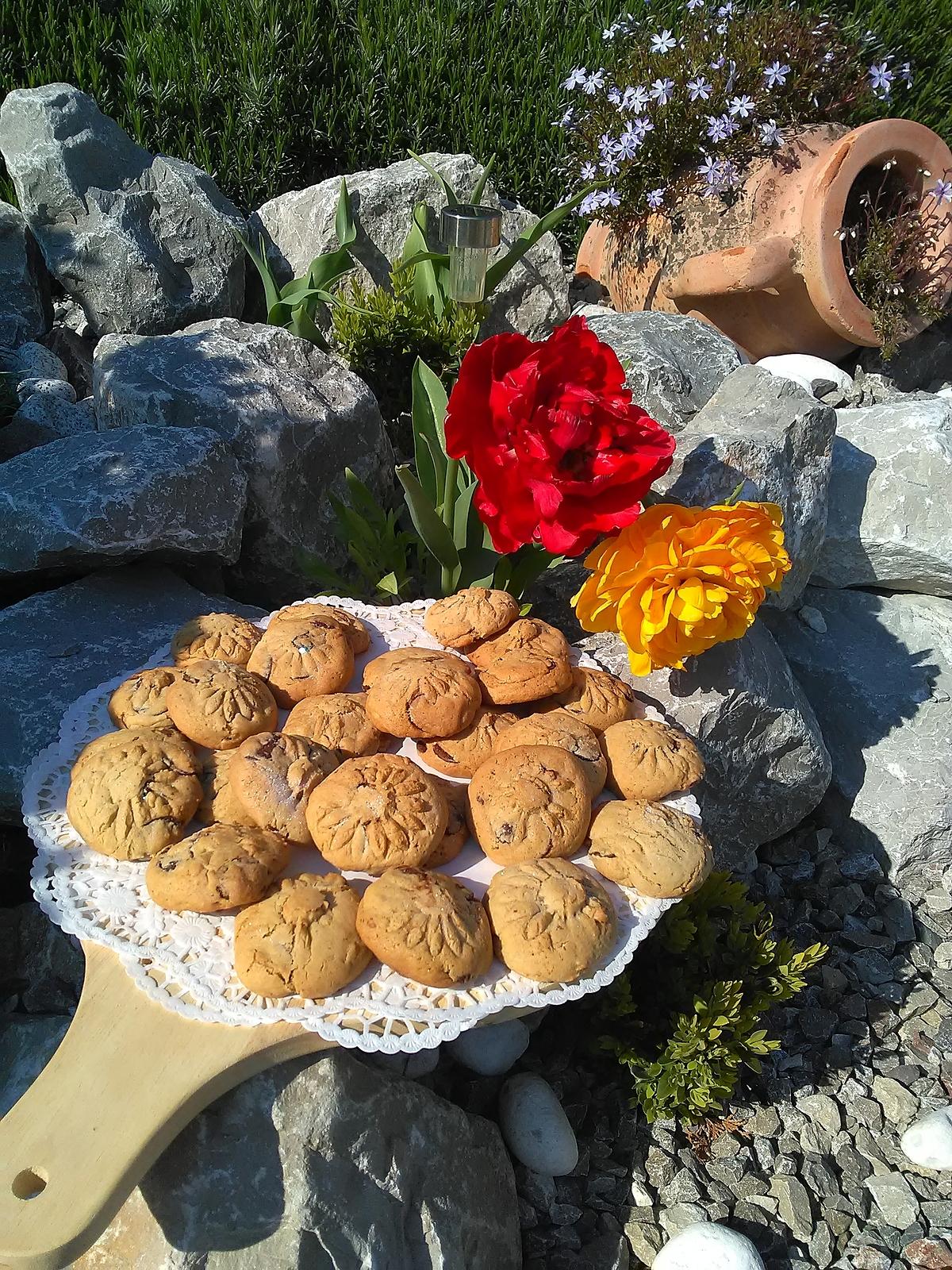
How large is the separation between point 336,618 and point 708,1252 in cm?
140

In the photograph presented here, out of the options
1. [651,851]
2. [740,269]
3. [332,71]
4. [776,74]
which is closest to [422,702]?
[651,851]

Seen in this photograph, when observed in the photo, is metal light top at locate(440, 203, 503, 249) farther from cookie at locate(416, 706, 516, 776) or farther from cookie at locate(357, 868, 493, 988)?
cookie at locate(357, 868, 493, 988)

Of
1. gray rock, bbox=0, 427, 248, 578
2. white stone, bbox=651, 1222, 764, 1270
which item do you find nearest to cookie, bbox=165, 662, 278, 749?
gray rock, bbox=0, 427, 248, 578

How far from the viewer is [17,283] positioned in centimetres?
361

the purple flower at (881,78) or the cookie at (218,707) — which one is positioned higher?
the purple flower at (881,78)

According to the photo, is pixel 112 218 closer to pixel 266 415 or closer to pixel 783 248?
pixel 266 415

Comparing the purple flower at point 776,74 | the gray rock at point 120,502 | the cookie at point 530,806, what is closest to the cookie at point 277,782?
the cookie at point 530,806

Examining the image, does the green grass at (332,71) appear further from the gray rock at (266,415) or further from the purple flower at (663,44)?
the gray rock at (266,415)

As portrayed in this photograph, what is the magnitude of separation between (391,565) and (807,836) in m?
1.38

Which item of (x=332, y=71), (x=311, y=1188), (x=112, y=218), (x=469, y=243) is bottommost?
(x=311, y=1188)

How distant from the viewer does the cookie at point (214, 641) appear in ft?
6.53

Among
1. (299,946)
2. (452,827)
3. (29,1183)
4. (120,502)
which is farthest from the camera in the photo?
(120,502)

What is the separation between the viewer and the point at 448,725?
1.78 metres

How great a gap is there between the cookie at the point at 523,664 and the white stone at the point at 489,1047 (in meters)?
0.73
